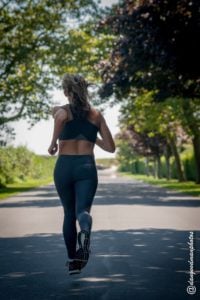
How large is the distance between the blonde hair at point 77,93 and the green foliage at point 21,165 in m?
31.7

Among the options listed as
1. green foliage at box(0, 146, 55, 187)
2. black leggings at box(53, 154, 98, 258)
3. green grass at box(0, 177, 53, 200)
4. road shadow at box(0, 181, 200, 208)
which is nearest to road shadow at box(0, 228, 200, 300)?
black leggings at box(53, 154, 98, 258)

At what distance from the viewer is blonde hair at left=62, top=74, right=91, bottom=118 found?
17.9ft

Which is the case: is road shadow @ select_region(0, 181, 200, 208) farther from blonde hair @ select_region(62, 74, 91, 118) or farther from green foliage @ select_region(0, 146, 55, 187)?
green foliage @ select_region(0, 146, 55, 187)

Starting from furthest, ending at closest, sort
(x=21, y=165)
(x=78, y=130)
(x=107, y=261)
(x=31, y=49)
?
(x=21, y=165)
(x=31, y=49)
(x=107, y=261)
(x=78, y=130)

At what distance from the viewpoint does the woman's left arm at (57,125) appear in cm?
545

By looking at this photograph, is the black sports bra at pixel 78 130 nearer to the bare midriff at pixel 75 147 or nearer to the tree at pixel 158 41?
the bare midriff at pixel 75 147

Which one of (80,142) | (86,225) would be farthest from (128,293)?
(80,142)

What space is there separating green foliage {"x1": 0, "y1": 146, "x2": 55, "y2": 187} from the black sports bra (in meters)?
31.7

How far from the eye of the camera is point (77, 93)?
546 centimetres

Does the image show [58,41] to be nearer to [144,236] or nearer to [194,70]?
[194,70]

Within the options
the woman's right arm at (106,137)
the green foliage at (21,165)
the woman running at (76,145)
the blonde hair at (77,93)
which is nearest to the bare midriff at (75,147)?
the woman running at (76,145)

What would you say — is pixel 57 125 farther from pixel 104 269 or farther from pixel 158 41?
pixel 158 41

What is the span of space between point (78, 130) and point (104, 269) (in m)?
1.89

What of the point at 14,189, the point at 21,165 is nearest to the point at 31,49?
the point at 14,189
